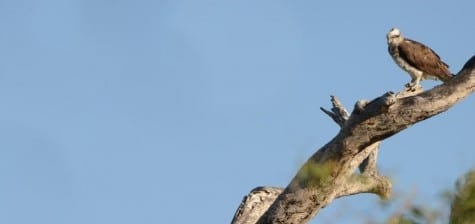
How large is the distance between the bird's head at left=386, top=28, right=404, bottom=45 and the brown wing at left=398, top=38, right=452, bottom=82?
0.08 m

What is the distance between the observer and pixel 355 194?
313 inches

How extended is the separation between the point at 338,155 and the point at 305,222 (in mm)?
506

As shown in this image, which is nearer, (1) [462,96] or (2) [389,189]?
(1) [462,96]

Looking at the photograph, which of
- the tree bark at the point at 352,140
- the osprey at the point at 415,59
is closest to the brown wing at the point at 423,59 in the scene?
the osprey at the point at 415,59

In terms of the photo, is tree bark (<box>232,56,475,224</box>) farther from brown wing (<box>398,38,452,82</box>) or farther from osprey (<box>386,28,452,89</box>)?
brown wing (<box>398,38,452,82</box>)

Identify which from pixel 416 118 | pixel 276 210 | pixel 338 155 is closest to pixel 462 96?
pixel 416 118

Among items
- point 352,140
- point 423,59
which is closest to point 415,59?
point 423,59

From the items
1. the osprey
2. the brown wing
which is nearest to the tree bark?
the osprey

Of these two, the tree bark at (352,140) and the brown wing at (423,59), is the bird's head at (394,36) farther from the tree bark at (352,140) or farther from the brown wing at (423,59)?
the tree bark at (352,140)

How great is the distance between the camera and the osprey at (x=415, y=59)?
12.9 metres

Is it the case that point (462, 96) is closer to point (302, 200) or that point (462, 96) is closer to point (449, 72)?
point (302, 200)

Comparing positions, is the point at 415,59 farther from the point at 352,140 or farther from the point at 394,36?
the point at 352,140

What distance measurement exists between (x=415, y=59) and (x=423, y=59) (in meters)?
0.15

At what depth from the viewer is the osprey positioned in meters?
12.9
